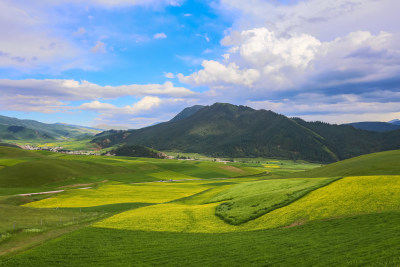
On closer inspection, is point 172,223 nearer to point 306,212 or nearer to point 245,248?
point 245,248

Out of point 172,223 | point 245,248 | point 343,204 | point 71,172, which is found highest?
point 343,204

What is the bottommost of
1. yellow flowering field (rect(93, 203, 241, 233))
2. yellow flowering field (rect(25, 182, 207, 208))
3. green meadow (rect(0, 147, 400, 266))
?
yellow flowering field (rect(25, 182, 207, 208))

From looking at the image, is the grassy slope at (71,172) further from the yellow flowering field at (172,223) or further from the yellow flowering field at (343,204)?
the yellow flowering field at (343,204)

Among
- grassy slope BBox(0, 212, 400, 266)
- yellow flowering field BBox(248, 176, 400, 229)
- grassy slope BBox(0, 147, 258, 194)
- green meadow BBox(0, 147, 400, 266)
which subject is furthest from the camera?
grassy slope BBox(0, 147, 258, 194)

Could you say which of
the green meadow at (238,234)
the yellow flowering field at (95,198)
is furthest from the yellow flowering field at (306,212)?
the yellow flowering field at (95,198)

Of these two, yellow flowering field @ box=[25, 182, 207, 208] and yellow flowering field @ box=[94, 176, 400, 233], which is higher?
yellow flowering field @ box=[94, 176, 400, 233]

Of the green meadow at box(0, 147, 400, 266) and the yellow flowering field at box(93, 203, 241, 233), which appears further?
the yellow flowering field at box(93, 203, 241, 233)

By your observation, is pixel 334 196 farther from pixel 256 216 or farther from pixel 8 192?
pixel 8 192

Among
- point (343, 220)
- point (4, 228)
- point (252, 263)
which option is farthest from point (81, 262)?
point (343, 220)

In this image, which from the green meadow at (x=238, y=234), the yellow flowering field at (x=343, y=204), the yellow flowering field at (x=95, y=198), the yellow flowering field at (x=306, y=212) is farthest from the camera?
the yellow flowering field at (x=95, y=198)

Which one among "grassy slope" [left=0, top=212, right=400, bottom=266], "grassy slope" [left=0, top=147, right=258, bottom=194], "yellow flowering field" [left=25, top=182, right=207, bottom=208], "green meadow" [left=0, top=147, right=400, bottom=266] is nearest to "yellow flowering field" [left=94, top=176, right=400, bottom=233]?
"green meadow" [left=0, top=147, right=400, bottom=266]

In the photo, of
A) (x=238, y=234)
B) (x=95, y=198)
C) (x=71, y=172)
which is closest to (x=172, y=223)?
(x=238, y=234)

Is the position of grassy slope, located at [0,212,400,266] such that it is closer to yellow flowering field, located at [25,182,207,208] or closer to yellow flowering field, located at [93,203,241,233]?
yellow flowering field, located at [93,203,241,233]

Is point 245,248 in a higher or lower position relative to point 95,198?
higher
